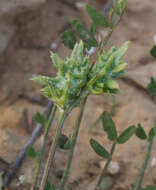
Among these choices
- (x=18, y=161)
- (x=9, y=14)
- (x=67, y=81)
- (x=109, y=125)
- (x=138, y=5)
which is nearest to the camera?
(x=67, y=81)

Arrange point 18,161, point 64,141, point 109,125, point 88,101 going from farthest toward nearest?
point 88,101 → point 18,161 → point 109,125 → point 64,141

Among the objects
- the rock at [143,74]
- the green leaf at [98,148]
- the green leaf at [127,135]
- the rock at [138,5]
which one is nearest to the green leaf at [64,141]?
the green leaf at [98,148]

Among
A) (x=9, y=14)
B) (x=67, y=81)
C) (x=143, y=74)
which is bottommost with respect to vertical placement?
(x=67, y=81)

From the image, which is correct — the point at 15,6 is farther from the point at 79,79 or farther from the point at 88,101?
the point at 79,79

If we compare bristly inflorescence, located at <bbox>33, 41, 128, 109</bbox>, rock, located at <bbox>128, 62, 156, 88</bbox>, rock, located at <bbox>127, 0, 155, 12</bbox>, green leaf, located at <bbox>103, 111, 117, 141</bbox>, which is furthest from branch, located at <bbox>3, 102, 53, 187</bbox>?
rock, located at <bbox>127, 0, 155, 12</bbox>

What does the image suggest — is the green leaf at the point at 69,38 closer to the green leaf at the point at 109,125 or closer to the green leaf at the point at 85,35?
the green leaf at the point at 85,35

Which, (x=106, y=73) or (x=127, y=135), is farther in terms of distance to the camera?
(x=127, y=135)

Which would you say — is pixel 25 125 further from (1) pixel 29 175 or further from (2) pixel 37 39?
(2) pixel 37 39

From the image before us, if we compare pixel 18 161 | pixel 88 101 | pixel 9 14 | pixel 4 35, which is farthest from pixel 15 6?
pixel 18 161

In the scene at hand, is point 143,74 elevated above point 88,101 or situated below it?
above
